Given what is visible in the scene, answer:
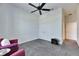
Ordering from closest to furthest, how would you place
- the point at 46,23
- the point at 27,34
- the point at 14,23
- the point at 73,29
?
the point at 14,23, the point at 27,34, the point at 73,29, the point at 46,23

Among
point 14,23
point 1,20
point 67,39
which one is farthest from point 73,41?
point 1,20

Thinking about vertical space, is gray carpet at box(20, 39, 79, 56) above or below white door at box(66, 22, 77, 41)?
below

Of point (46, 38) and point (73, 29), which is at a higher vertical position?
point (73, 29)

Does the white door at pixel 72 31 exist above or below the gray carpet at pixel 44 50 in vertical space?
above

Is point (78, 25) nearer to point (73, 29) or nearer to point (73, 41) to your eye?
point (73, 29)

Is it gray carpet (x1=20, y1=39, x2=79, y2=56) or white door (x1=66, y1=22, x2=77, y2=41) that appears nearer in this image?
gray carpet (x1=20, y1=39, x2=79, y2=56)

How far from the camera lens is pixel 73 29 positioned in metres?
3.95

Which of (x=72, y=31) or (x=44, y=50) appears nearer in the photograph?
(x=44, y=50)

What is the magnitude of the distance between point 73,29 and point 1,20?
10.7ft

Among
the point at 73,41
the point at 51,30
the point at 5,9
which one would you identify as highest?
the point at 5,9

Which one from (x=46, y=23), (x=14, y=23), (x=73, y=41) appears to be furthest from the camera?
(x=46, y=23)

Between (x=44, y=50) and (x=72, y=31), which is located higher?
(x=72, y=31)

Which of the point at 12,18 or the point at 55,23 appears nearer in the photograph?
the point at 12,18

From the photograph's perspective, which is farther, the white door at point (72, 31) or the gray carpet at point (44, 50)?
the white door at point (72, 31)
